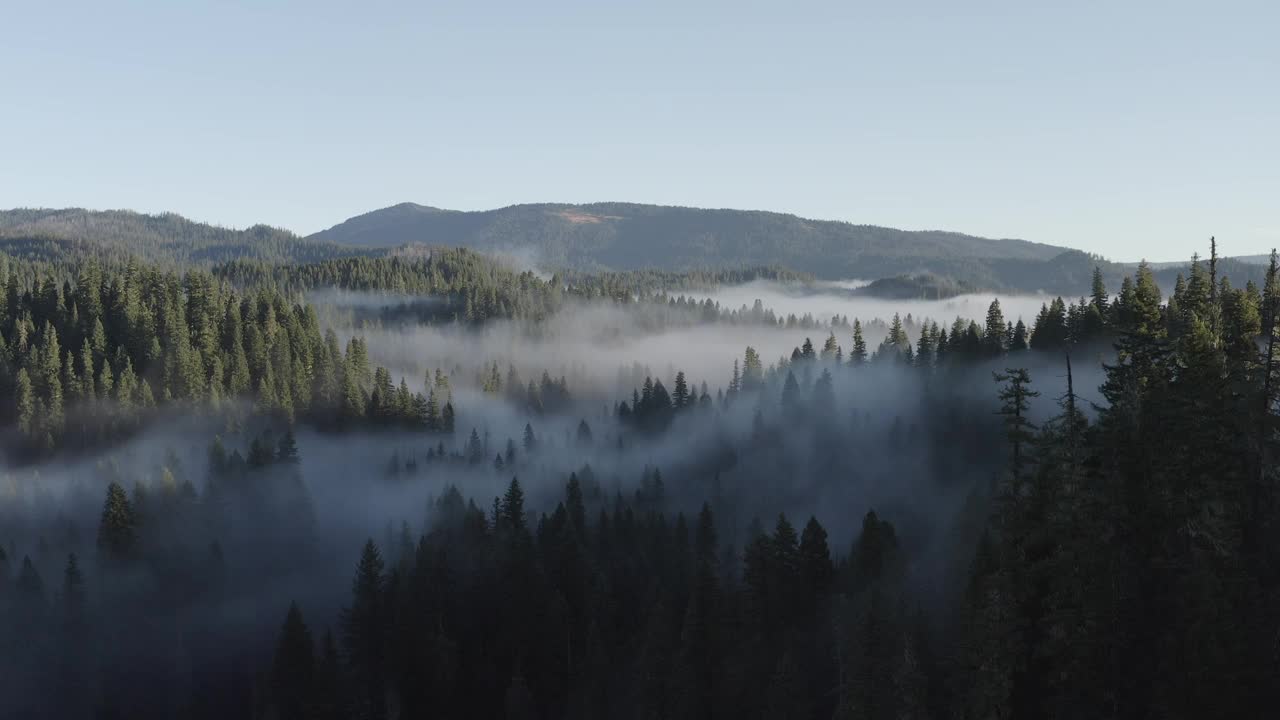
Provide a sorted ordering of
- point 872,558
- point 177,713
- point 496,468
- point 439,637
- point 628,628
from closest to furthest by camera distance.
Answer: point 872,558, point 439,637, point 628,628, point 177,713, point 496,468

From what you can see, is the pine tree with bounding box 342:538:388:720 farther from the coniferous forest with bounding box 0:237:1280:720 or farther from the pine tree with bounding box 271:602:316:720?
the pine tree with bounding box 271:602:316:720

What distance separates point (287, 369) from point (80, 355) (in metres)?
36.1

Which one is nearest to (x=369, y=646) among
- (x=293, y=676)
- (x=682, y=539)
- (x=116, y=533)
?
(x=293, y=676)

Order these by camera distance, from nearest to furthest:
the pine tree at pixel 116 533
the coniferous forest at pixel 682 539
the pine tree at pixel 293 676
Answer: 1. the coniferous forest at pixel 682 539
2. the pine tree at pixel 293 676
3. the pine tree at pixel 116 533

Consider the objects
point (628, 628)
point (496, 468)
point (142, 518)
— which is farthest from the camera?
point (496, 468)

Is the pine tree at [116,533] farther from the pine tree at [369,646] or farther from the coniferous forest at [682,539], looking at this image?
the pine tree at [369,646]

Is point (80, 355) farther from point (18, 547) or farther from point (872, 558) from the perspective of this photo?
point (872, 558)

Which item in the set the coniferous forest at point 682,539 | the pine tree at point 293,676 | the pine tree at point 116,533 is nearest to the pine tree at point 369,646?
the coniferous forest at point 682,539

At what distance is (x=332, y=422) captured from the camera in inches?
7520

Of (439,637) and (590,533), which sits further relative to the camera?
(590,533)

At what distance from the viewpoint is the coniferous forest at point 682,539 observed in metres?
43.8

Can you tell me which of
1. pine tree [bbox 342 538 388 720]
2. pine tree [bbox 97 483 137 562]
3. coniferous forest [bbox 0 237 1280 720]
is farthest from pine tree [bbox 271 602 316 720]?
pine tree [bbox 97 483 137 562]

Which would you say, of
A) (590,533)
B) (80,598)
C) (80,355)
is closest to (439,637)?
(590,533)

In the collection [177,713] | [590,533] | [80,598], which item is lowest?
[177,713]
